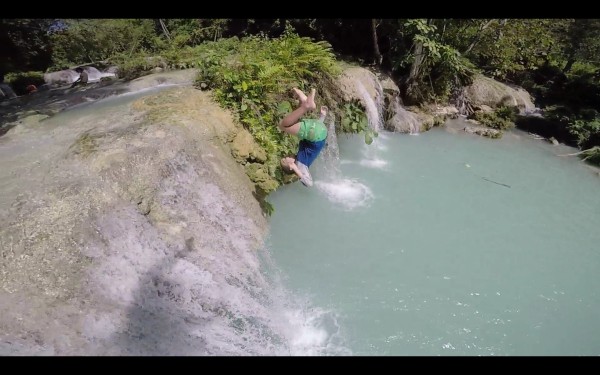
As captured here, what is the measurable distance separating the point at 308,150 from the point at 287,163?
570mm

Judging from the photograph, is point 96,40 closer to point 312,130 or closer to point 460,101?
point 312,130

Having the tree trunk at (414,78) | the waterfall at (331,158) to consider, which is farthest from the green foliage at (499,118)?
the waterfall at (331,158)

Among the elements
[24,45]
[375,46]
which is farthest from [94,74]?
[375,46]

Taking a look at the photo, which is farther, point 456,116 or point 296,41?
point 456,116

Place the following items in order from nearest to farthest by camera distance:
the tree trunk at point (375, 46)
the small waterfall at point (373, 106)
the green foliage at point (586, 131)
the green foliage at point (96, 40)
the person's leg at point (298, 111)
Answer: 1. the person's leg at point (298, 111)
2. the small waterfall at point (373, 106)
3. the green foliage at point (586, 131)
4. the tree trunk at point (375, 46)
5. the green foliage at point (96, 40)

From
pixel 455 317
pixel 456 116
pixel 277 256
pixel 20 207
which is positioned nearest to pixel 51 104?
pixel 20 207

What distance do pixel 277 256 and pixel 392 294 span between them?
1805 millimetres

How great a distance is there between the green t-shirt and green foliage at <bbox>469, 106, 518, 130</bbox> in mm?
8049

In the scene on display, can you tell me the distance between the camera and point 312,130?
227 inches

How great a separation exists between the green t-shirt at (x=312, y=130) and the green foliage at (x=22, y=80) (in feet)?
36.6

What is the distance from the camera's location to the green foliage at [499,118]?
37.5 feet

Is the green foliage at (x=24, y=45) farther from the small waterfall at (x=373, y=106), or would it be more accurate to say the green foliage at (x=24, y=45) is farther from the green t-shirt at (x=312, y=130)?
the green t-shirt at (x=312, y=130)

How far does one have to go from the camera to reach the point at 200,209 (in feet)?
16.6
